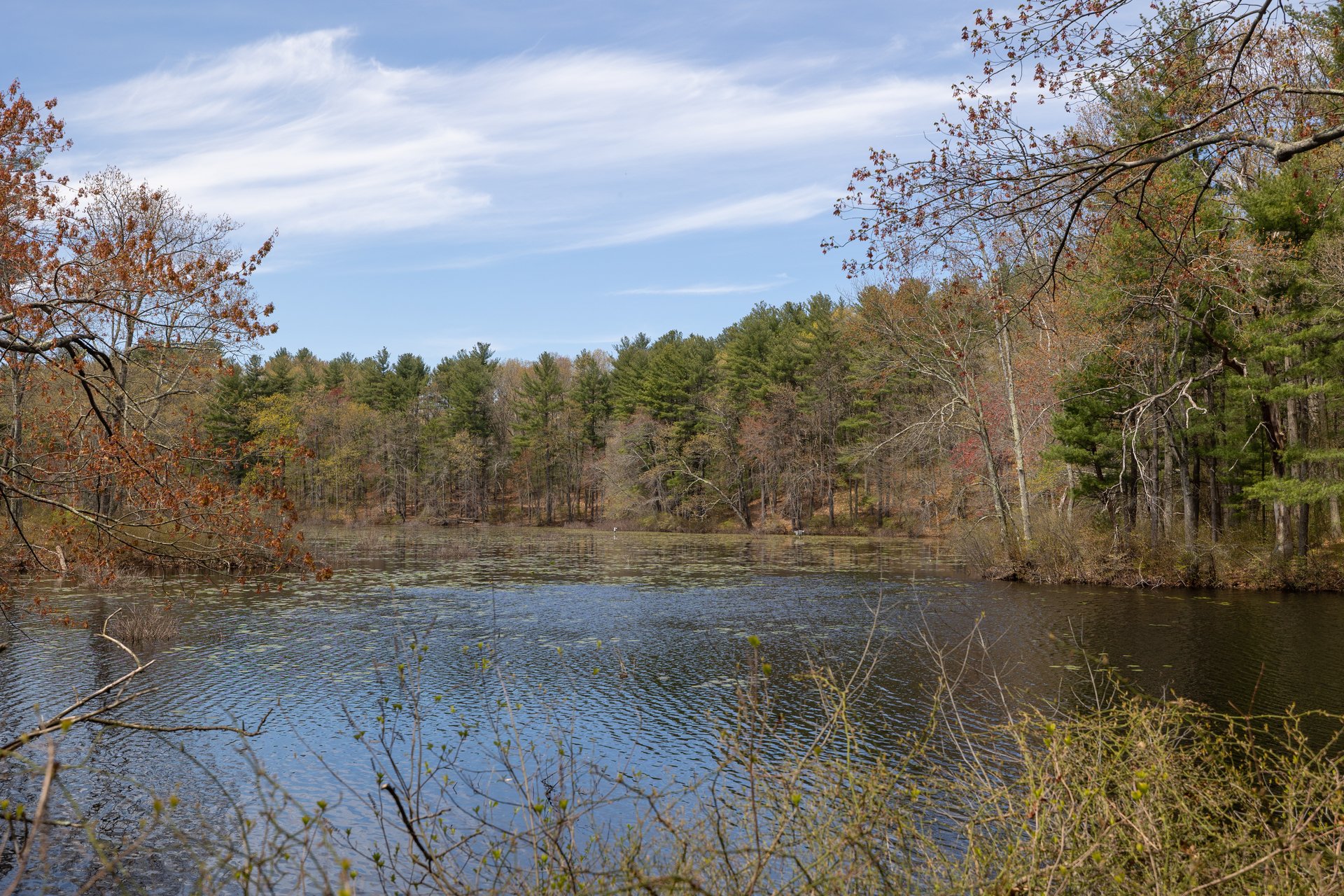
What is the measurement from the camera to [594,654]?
630 inches

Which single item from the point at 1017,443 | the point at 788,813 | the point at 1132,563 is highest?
the point at 1017,443

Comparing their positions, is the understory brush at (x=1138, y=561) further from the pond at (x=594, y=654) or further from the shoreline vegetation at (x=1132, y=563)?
the pond at (x=594, y=654)

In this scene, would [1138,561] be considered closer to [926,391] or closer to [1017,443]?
[1017,443]

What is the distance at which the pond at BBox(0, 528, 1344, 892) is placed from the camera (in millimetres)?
10586

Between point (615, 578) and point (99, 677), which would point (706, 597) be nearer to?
point (615, 578)

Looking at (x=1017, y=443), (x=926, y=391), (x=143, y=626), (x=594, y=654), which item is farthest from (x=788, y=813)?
(x=926, y=391)

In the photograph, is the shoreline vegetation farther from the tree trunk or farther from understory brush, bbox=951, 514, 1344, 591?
the tree trunk

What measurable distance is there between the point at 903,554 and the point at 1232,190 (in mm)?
17973

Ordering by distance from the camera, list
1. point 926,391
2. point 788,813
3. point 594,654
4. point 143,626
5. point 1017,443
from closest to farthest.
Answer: point 788,813 → point 594,654 → point 143,626 → point 1017,443 → point 926,391

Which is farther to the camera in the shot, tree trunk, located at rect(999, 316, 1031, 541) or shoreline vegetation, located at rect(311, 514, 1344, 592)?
tree trunk, located at rect(999, 316, 1031, 541)

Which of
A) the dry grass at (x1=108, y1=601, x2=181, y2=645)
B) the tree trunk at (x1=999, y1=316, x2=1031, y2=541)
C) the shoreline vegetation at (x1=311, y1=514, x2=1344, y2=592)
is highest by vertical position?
the tree trunk at (x1=999, y1=316, x2=1031, y2=541)

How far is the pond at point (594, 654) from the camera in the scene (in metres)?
10.6

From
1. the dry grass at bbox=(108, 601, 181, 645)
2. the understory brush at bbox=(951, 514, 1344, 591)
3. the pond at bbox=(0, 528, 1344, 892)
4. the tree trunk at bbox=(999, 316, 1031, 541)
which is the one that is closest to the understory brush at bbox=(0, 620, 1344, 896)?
the pond at bbox=(0, 528, 1344, 892)

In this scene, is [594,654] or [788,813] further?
[594,654]
